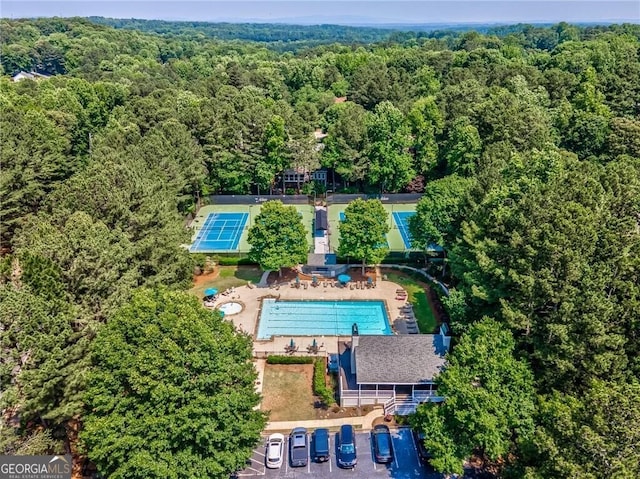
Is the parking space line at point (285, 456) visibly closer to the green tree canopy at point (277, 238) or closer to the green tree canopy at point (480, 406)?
the green tree canopy at point (480, 406)

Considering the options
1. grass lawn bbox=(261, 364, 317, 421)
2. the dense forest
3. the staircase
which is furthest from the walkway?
grass lawn bbox=(261, 364, 317, 421)

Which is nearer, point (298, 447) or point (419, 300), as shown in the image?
point (298, 447)

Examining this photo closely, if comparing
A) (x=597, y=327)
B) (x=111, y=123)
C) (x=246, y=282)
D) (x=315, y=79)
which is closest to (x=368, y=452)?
(x=597, y=327)

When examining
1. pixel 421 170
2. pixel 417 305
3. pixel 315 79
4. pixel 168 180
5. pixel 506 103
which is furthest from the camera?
pixel 315 79

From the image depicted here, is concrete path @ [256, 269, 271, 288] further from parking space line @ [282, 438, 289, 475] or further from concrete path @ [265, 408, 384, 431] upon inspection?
parking space line @ [282, 438, 289, 475]

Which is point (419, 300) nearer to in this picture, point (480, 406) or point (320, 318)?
point (320, 318)

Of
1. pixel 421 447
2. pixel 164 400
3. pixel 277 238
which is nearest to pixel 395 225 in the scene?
pixel 277 238

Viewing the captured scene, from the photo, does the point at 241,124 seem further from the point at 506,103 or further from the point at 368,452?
the point at 368,452
